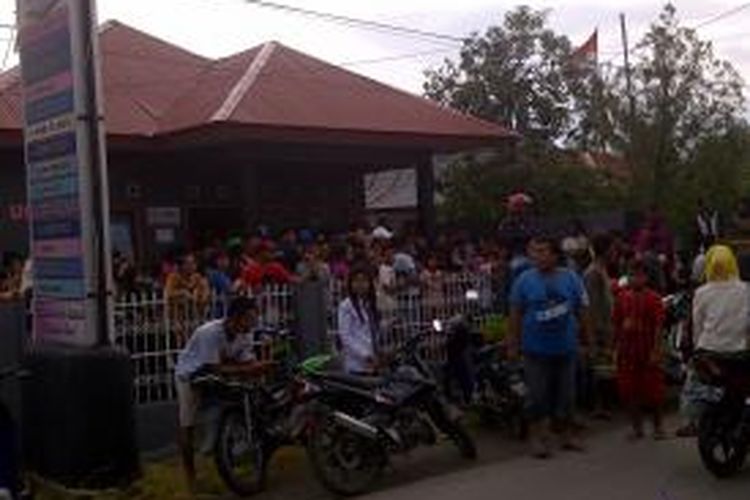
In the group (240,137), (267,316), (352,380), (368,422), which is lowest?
(368,422)

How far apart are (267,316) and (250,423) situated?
275cm

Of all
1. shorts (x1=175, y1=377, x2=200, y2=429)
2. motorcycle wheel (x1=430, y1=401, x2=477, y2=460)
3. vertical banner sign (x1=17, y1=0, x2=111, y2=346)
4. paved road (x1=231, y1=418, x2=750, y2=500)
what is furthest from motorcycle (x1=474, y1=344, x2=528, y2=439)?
vertical banner sign (x1=17, y1=0, x2=111, y2=346)

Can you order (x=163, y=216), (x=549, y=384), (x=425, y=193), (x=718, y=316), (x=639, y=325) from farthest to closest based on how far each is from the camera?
(x=425, y=193) < (x=163, y=216) < (x=639, y=325) < (x=549, y=384) < (x=718, y=316)

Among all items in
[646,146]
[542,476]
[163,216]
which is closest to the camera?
[542,476]

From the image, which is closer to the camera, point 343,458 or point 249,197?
point 343,458

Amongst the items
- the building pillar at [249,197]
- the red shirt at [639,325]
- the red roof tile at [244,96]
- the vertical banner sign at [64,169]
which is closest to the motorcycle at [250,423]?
the vertical banner sign at [64,169]

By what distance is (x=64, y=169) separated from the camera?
35.3 ft

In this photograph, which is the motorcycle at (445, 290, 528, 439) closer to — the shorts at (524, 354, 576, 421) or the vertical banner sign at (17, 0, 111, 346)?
the shorts at (524, 354, 576, 421)

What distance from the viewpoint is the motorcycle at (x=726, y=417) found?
9.77 m

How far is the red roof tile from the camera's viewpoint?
793 inches

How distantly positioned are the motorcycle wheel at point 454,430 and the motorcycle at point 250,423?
48.2 inches

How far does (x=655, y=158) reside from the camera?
31688mm

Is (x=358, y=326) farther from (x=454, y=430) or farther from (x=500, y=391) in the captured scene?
(x=500, y=391)

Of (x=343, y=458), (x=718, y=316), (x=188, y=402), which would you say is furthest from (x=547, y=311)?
(x=188, y=402)
